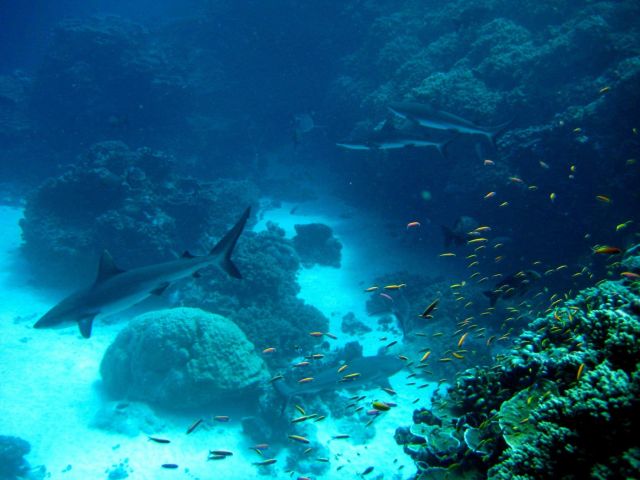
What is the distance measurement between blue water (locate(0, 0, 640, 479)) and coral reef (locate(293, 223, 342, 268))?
4.3 inches

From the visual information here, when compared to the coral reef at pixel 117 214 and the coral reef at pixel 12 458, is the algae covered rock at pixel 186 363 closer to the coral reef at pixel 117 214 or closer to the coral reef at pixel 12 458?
the coral reef at pixel 12 458

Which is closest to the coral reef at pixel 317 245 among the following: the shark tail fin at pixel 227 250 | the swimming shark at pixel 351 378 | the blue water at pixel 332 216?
the blue water at pixel 332 216

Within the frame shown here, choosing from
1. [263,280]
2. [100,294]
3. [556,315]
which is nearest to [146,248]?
[263,280]

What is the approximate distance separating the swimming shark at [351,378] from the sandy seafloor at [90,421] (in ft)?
2.50

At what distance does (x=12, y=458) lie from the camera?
768 cm

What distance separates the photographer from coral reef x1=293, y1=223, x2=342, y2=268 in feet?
49.7

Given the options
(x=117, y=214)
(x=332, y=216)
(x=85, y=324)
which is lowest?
(x=85, y=324)

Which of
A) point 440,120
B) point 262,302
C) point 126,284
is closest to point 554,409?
point 126,284

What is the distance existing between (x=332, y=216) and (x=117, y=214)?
10285 millimetres

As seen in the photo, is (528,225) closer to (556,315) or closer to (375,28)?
(556,315)

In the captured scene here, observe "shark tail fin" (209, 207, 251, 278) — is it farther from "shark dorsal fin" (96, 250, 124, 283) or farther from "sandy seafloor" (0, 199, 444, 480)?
"sandy seafloor" (0, 199, 444, 480)

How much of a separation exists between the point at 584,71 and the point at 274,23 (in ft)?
69.6

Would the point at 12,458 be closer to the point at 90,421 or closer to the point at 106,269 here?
the point at 90,421

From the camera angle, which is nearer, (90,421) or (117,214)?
(90,421)
